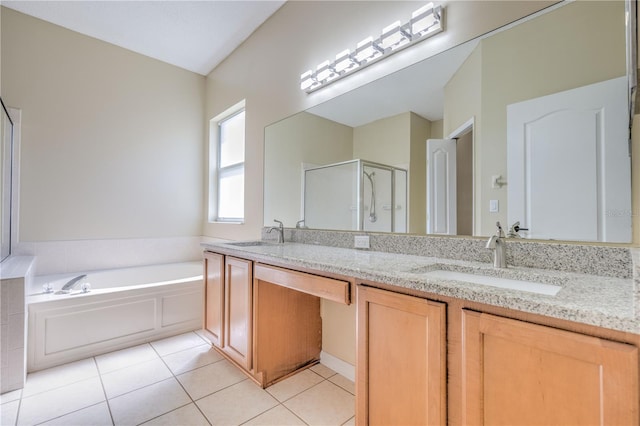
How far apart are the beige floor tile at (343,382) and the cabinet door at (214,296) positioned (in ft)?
2.71

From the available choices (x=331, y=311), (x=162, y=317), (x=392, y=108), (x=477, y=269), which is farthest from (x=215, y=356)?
(x=392, y=108)

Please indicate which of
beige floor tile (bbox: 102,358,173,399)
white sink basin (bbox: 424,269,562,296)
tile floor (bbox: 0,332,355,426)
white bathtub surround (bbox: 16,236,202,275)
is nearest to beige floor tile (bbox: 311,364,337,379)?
tile floor (bbox: 0,332,355,426)

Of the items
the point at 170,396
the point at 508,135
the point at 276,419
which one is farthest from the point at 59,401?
the point at 508,135

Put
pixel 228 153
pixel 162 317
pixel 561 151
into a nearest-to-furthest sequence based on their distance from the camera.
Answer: pixel 561 151 → pixel 162 317 → pixel 228 153

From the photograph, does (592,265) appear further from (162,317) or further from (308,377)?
(162,317)

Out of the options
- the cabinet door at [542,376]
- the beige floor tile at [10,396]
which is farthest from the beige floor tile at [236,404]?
the cabinet door at [542,376]

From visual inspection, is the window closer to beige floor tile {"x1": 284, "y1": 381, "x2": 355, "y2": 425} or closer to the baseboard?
the baseboard

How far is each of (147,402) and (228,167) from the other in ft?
7.94

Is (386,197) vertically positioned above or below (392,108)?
below

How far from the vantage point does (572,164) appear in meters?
1.12

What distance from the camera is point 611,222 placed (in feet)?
3.43

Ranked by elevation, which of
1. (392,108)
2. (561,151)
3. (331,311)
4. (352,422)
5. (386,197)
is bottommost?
(352,422)

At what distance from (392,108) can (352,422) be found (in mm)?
1742

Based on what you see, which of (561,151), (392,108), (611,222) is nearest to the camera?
(611,222)
